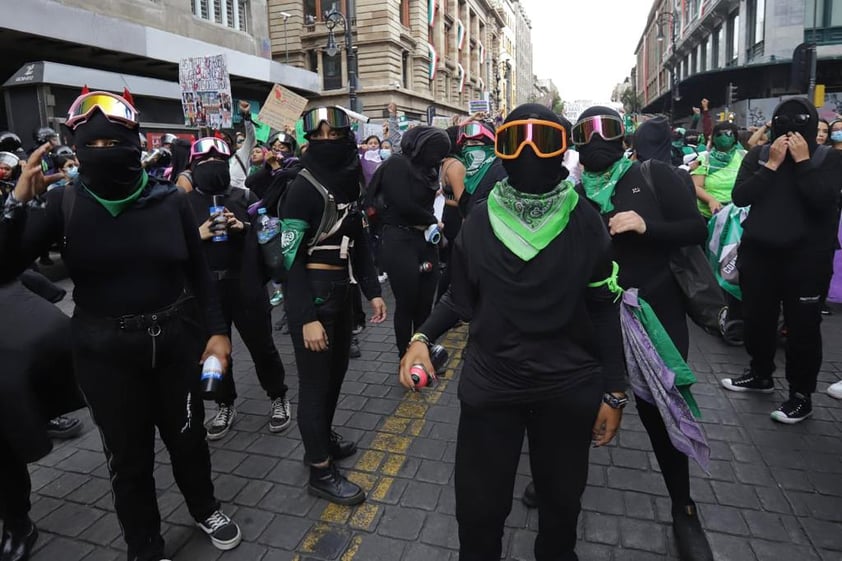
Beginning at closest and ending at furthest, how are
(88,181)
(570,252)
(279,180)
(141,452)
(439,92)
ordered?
(570,252)
(88,181)
(141,452)
(279,180)
(439,92)

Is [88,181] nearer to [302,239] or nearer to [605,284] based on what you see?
[302,239]

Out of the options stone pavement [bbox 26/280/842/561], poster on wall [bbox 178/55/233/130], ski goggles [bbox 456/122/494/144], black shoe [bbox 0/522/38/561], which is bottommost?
stone pavement [bbox 26/280/842/561]

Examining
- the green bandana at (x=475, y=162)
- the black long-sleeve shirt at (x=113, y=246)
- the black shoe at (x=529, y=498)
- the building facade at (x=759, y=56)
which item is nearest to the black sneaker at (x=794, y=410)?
the black shoe at (x=529, y=498)

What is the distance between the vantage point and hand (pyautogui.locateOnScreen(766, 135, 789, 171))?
4.00m

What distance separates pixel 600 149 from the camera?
290cm

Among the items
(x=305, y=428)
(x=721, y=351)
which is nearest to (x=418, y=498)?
(x=305, y=428)

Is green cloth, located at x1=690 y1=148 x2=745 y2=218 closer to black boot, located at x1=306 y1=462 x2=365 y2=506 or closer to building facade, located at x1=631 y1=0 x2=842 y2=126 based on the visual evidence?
black boot, located at x1=306 y1=462 x2=365 y2=506

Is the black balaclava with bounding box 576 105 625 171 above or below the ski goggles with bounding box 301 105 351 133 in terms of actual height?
below

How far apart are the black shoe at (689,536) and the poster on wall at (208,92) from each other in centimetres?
978

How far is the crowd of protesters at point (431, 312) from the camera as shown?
216 cm

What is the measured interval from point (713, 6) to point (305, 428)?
4673 centimetres

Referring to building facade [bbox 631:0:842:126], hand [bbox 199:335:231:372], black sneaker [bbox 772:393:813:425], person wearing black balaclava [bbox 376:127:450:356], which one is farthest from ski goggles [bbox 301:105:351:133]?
building facade [bbox 631:0:842:126]

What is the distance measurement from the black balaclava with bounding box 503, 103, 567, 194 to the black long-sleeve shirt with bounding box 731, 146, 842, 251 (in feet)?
9.31

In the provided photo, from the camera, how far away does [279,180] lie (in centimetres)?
374
